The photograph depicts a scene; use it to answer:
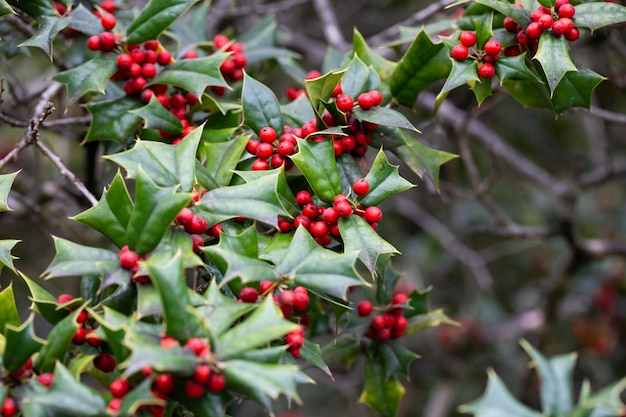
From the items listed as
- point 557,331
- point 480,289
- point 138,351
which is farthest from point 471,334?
point 138,351

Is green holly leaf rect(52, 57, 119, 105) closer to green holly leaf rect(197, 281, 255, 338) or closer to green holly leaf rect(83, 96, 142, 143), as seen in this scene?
green holly leaf rect(83, 96, 142, 143)

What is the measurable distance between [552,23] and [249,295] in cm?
134

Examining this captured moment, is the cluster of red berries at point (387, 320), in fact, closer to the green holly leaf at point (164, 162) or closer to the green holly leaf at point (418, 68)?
the green holly leaf at point (418, 68)

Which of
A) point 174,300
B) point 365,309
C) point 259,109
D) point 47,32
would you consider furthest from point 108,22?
point 365,309

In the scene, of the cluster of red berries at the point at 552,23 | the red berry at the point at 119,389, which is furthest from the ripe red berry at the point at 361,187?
the red berry at the point at 119,389

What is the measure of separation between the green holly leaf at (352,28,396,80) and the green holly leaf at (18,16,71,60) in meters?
1.07

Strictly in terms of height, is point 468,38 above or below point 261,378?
above

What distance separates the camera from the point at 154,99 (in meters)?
2.39

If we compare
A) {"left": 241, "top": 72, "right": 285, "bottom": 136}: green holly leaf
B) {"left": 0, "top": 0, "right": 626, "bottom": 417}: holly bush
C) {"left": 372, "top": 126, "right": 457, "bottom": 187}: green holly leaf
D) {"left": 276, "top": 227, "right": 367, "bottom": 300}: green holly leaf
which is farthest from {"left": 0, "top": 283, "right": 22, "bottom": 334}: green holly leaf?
{"left": 372, "top": 126, "right": 457, "bottom": 187}: green holly leaf

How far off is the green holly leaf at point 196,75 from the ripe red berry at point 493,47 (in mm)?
928

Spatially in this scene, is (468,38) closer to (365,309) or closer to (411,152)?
(411,152)

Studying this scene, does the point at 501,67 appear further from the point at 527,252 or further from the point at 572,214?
the point at 527,252

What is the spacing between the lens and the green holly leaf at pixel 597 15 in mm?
2229

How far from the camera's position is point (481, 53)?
2334 mm
